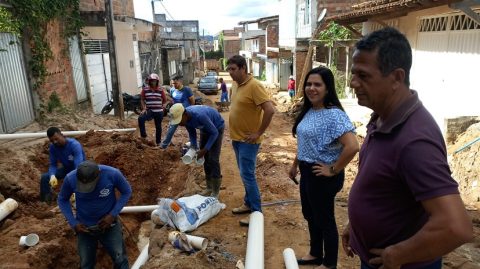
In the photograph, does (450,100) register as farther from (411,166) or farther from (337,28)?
(337,28)

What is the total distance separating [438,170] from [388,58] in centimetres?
53

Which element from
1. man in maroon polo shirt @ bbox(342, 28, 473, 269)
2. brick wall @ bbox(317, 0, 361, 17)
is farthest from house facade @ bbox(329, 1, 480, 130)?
brick wall @ bbox(317, 0, 361, 17)

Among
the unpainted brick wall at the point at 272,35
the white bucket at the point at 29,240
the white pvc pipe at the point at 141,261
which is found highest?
the unpainted brick wall at the point at 272,35

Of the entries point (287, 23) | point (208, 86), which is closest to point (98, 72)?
point (287, 23)

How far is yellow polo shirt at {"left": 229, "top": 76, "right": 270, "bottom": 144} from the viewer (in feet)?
12.8

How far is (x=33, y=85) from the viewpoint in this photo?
896 cm

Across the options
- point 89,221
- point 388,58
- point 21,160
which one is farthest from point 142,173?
point 388,58

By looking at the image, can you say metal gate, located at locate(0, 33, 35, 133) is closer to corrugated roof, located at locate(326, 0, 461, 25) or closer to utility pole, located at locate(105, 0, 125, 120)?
utility pole, located at locate(105, 0, 125, 120)

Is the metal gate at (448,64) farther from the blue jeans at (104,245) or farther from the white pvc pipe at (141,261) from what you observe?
the blue jeans at (104,245)

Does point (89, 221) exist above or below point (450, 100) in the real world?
below

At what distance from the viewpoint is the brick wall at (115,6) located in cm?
1257

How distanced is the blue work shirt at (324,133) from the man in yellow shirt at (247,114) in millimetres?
929

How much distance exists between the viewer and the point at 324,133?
2916mm

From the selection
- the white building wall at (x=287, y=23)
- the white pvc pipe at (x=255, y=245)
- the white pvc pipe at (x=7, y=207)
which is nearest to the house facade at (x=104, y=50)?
the white pvc pipe at (x=7, y=207)
